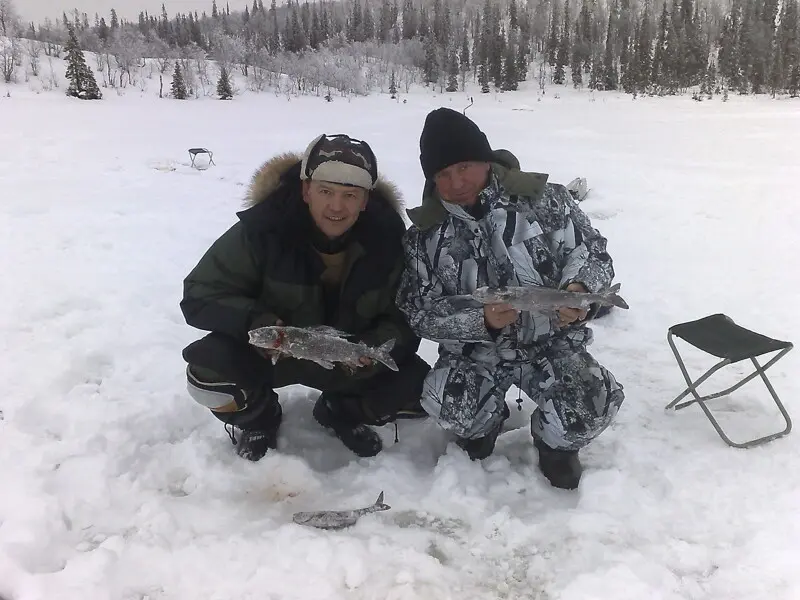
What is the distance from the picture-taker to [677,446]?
2830 mm

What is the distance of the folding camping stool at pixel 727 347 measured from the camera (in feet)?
9.00

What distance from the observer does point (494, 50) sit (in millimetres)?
48000

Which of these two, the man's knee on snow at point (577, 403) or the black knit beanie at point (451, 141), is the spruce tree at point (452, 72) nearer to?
the black knit beanie at point (451, 141)

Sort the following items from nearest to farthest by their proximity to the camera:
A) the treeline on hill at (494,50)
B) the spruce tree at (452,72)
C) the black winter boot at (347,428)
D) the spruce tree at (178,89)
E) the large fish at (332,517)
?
the large fish at (332,517), the black winter boot at (347,428), the spruce tree at (178,89), the treeline on hill at (494,50), the spruce tree at (452,72)

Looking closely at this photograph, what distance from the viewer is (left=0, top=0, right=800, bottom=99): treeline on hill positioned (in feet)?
132

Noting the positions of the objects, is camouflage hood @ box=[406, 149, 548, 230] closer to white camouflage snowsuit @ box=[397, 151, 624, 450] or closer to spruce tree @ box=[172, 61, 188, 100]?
white camouflage snowsuit @ box=[397, 151, 624, 450]

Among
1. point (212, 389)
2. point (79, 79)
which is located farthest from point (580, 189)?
point (79, 79)

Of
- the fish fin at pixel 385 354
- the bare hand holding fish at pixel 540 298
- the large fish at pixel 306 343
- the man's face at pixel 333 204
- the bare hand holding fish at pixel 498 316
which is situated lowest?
the fish fin at pixel 385 354

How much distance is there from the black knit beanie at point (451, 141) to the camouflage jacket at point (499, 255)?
0.17 m

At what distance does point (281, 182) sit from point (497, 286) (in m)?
1.19

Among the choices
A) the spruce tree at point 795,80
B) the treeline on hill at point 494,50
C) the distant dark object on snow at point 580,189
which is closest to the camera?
the distant dark object on snow at point 580,189

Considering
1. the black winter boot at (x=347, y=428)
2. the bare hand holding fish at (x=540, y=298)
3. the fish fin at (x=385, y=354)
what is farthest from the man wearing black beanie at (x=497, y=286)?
the black winter boot at (x=347, y=428)

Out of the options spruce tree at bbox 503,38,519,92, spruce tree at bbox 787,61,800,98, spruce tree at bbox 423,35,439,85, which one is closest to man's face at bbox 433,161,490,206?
spruce tree at bbox 787,61,800,98

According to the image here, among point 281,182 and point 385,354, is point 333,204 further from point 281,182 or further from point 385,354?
point 385,354
